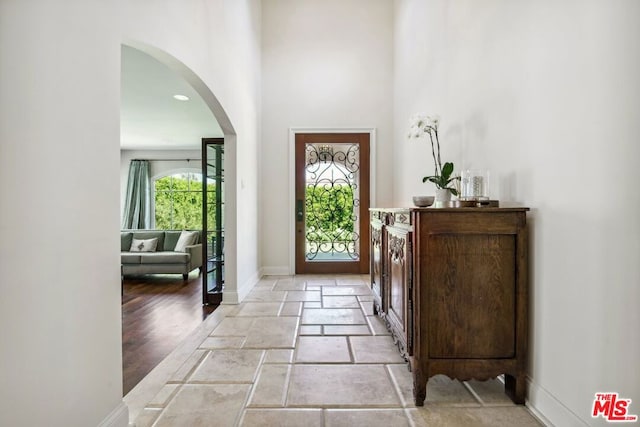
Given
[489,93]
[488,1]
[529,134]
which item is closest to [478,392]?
[529,134]

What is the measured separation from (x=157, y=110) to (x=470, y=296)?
512 centimetres

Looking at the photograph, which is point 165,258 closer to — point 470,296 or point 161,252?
point 161,252

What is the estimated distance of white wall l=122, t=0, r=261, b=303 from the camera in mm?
1814

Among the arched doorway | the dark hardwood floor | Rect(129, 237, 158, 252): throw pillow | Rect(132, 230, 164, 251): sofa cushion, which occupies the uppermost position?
the arched doorway

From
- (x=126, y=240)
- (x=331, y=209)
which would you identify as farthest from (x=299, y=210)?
(x=126, y=240)

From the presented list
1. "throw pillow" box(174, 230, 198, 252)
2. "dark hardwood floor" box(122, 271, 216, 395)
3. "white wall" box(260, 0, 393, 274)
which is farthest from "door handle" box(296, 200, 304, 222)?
"throw pillow" box(174, 230, 198, 252)

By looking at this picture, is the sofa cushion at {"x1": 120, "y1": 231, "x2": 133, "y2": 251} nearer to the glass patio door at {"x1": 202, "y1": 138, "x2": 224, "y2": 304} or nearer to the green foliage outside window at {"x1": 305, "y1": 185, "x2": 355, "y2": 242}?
the glass patio door at {"x1": 202, "y1": 138, "x2": 224, "y2": 304}

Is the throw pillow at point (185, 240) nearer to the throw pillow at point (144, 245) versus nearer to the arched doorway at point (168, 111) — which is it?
the throw pillow at point (144, 245)

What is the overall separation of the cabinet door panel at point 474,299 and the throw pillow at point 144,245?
17.8ft

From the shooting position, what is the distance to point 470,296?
67.0 inches

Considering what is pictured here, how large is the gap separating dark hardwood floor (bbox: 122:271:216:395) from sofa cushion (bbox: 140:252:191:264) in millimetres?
284

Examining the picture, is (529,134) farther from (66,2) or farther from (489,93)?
(66,2)

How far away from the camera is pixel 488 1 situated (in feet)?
6.93

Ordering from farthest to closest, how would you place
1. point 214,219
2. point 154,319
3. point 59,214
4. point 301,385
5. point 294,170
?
point 294,170 → point 214,219 → point 154,319 → point 301,385 → point 59,214
